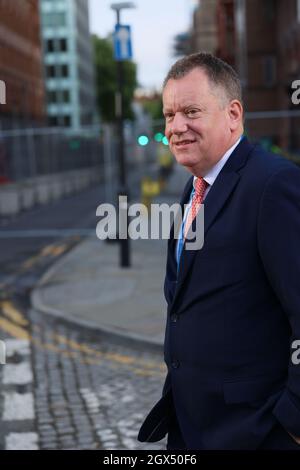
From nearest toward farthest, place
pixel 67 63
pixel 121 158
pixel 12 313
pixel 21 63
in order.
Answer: pixel 12 313 → pixel 121 158 → pixel 21 63 → pixel 67 63

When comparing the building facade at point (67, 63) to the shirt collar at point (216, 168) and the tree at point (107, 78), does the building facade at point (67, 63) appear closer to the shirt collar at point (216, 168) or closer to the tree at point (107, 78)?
the tree at point (107, 78)

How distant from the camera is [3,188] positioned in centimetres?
2594

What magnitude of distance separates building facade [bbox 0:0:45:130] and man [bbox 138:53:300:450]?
39817 millimetres

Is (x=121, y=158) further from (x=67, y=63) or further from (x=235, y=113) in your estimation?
(x=67, y=63)

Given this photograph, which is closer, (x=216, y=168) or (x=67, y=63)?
(x=216, y=168)

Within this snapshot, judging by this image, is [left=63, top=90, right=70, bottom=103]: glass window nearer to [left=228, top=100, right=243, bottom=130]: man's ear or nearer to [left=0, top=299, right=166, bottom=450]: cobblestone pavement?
[left=0, top=299, right=166, bottom=450]: cobblestone pavement

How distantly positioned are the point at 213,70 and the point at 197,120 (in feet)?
0.53

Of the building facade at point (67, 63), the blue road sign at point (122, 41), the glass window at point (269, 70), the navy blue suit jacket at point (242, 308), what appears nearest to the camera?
the navy blue suit jacket at point (242, 308)

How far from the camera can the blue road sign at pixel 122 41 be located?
11.8 m

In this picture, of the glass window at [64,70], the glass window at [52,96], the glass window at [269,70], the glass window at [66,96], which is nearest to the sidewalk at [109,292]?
the glass window at [269,70]

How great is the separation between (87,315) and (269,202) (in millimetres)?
6970

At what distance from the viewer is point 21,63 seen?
51.2 meters

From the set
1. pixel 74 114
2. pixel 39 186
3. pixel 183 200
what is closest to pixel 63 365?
pixel 183 200

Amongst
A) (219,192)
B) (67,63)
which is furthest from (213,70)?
(67,63)
